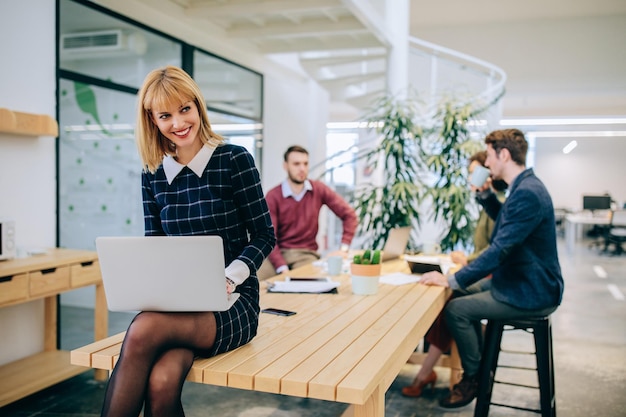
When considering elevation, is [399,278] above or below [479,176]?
below


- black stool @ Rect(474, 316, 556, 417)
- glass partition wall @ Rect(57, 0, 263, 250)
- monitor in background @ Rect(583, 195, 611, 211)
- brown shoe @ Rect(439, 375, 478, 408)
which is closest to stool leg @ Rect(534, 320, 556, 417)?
black stool @ Rect(474, 316, 556, 417)

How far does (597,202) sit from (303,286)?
32.5 ft

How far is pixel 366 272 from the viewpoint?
8.44 feet

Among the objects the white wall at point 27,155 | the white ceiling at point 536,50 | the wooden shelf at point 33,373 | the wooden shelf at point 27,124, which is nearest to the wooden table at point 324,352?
the wooden shelf at point 33,373

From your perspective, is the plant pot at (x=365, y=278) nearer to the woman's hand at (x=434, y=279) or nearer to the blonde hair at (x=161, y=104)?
the woman's hand at (x=434, y=279)

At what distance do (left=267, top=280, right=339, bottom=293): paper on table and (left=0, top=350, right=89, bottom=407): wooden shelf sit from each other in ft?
4.83

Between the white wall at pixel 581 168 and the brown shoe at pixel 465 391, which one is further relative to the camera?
the white wall at pixel 581 168

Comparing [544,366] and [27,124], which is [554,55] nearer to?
[544,366]

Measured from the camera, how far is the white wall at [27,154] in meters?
3.61

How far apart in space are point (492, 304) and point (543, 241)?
38cm

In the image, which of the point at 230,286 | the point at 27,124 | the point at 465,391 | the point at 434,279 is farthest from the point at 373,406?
the point at 27,124

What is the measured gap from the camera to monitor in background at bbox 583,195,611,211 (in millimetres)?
10938

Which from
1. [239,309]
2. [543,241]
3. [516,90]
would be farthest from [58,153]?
[516,90]

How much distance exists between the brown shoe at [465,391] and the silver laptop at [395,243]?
2.90 feet
